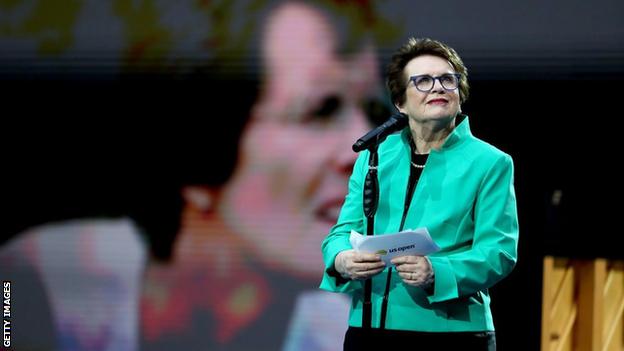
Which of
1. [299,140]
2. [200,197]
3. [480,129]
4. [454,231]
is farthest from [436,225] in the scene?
[200,197]

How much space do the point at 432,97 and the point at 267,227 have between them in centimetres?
206

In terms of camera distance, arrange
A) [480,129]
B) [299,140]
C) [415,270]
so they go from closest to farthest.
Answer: [415,270] → [480,129] → [299,140]

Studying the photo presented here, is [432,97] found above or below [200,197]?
above

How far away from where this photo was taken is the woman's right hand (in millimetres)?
1945

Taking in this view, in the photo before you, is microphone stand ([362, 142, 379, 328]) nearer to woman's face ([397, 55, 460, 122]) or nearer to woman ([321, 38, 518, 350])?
woman ([321, 38, 518, 350])

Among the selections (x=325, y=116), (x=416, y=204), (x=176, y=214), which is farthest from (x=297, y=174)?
(x=416, y=204)

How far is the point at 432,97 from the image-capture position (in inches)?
81.5

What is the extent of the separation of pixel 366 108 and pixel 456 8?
0.57 metres

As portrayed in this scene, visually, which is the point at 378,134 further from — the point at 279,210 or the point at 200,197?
the point at 200,197

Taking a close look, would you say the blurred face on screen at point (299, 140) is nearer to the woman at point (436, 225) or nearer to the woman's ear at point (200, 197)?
the woman's ear at point (200, 197)

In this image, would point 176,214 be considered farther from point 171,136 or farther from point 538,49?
point 538,49

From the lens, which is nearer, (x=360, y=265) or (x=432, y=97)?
(x=360, y=265)

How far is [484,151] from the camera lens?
6.72 ft

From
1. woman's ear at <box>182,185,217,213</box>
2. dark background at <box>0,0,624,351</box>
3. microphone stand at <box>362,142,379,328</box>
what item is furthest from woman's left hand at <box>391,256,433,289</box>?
woman's ear at <box>182,185,217,213</box>
